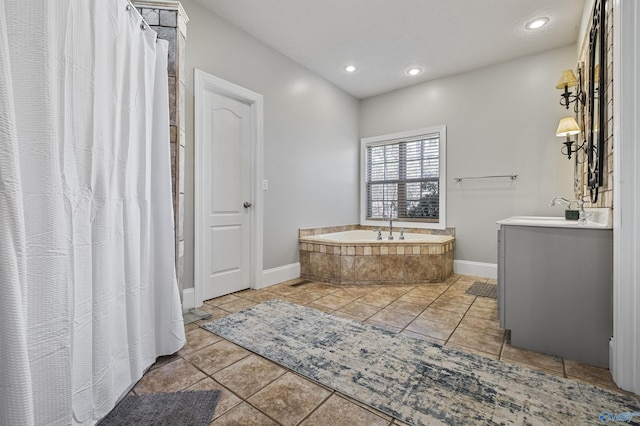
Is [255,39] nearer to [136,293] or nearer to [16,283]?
[136,293]

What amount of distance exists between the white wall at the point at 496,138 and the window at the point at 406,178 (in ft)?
0.44

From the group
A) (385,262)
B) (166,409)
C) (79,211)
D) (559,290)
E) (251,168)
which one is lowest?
(166,409)

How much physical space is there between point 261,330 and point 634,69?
8.22ft

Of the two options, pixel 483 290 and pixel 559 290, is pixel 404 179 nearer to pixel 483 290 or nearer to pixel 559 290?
pixel 483 290

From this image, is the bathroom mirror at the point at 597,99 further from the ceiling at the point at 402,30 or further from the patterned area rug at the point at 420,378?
the patterned area rug at the point at 420,378

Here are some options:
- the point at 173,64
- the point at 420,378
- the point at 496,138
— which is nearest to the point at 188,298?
the point at 173,64

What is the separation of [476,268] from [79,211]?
153 inches

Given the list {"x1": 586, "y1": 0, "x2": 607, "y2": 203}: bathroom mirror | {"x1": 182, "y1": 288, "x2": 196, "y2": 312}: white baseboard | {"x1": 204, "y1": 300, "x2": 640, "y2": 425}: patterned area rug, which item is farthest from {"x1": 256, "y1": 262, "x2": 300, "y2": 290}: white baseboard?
{"x1": 586, "y1": 0, "x2": 607, "y2": 203}: bathroom mirror

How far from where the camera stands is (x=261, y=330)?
203cm

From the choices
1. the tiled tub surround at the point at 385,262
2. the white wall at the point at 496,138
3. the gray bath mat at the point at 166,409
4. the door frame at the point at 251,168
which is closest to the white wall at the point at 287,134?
the door frame at the point at 251,168

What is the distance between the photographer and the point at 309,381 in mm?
1438

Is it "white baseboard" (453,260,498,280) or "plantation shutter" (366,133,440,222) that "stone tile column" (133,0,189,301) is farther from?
"white baseboard" (453,260,498,280)

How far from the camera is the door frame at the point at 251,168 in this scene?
8.30ft

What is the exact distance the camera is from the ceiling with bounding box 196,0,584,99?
2518 mm
